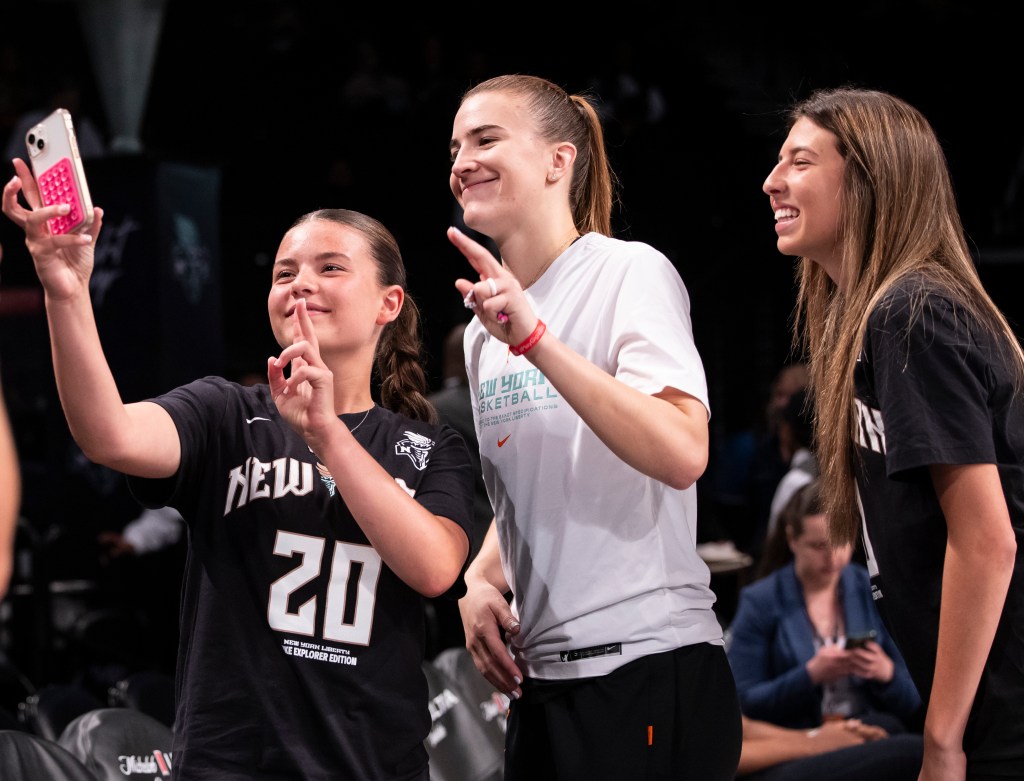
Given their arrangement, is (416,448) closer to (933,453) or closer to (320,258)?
(320,258)

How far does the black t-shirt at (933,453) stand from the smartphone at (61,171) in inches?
43.8

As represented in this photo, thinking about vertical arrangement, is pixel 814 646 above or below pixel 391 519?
below

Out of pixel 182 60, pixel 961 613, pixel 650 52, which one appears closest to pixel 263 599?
pixel 961 613

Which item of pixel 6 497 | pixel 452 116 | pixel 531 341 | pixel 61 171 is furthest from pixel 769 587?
pixel 452 116

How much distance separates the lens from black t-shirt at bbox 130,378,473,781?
169cm

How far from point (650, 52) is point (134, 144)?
5.55m

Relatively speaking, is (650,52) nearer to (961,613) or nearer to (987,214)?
(987,214)

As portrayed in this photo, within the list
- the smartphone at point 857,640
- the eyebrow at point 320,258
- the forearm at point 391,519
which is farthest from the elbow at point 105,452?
the smartphone at point 857,640

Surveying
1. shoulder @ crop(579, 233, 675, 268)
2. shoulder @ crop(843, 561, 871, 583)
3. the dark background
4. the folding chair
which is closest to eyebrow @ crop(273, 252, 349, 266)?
shoulder @ crop(579, 233, 675, 268)

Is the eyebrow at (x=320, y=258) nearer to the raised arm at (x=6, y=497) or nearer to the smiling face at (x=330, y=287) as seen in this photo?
the smiling face at (x=330, y=287)

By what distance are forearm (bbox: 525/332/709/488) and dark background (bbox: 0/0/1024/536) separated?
18.9 feet

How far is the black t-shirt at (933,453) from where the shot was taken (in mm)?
1584

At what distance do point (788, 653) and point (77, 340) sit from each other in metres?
2.59

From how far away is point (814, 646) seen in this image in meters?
3.52
